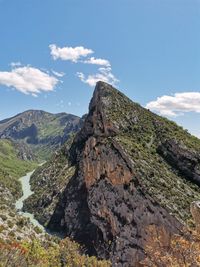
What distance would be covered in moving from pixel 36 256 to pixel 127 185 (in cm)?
4054

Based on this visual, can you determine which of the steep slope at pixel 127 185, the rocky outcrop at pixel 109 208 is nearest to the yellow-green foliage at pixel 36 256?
the rocky outcrop at pixel 109 208

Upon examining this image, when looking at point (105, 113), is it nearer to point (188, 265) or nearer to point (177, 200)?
point (177, 200)

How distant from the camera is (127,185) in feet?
262

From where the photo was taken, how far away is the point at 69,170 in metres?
136

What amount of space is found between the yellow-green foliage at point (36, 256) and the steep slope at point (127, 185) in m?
12.0

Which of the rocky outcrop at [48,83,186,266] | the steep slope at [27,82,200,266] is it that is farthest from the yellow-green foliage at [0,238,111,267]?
the steep slope at [27,82,200,266]

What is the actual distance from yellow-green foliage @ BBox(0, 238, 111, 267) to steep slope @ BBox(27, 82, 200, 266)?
12.0 metres

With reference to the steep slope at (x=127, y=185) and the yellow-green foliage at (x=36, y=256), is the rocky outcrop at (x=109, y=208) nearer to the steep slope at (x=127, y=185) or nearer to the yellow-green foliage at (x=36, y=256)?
the steep slope at (x=127, y=185)

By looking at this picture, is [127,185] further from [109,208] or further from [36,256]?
[36,256]

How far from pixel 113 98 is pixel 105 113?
10.0m

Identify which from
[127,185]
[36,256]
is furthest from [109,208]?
[36,256]

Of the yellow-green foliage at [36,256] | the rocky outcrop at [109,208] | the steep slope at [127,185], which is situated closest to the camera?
the yellow-green foliage at [36,256]

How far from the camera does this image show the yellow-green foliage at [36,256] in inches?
1120

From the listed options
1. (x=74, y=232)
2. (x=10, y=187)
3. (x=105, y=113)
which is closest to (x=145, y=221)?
(x=74, y=232)
